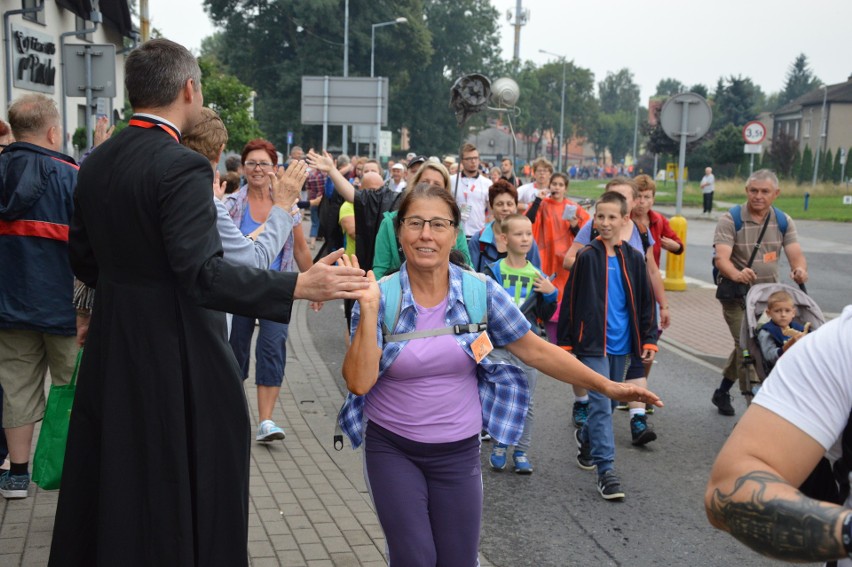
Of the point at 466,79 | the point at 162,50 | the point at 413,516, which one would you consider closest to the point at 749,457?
the point at 413,516

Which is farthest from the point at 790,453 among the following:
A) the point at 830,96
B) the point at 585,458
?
the point at 830,96

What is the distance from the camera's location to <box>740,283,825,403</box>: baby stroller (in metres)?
6.77

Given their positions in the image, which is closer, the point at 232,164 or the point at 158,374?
the point at 158,374

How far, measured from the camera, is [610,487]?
5.73m

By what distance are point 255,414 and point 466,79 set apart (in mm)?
6322

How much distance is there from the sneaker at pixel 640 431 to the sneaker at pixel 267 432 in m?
2.46

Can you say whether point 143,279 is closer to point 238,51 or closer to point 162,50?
point 162,50

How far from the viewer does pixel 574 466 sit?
254 inches

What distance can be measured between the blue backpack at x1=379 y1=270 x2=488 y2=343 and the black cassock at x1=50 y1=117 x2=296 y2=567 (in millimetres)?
653

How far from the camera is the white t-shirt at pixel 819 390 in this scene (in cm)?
167

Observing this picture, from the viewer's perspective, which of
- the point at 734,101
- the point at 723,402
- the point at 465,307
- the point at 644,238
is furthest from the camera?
the point at 734,101

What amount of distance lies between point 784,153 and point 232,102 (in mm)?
44881

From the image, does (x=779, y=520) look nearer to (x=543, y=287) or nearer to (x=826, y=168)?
(x=543, y=287)

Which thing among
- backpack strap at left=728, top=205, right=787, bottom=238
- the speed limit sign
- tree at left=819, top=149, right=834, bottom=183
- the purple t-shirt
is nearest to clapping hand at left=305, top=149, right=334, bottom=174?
the purple t-shirt
